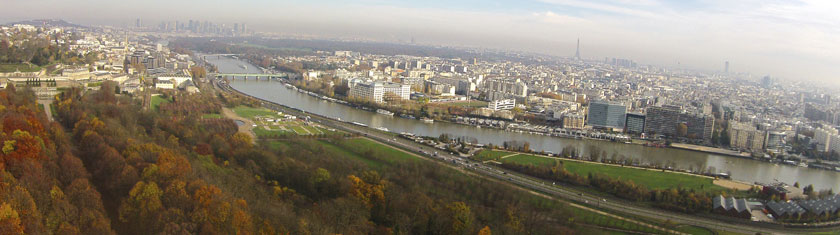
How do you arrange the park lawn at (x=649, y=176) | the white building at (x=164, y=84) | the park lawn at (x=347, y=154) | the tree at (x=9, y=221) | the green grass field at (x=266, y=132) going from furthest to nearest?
the white building at (x=164, y=84) → the green grass field at (x=266, y=132) → the park lawn at (x=347, y=154) → the park lawn at (x=649, y=176) → the tree at (x=9, y=221)

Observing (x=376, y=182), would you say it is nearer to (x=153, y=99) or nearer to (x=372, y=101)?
(x=153, y=99)

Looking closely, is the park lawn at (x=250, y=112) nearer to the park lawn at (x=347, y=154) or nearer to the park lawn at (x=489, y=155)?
the park lawn at (x=347, y=154)

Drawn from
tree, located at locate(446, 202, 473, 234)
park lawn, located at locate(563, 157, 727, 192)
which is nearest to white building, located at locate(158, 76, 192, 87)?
park lawn, located at locate(563, 157, 727, 192)

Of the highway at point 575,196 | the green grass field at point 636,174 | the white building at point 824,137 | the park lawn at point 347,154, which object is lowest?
the highway at point 575,196

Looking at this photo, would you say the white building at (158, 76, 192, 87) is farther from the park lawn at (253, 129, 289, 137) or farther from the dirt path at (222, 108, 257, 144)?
the park lawn at (253, 129, 289, 137)

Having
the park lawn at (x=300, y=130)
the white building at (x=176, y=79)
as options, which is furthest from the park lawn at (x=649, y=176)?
the white building at (x=176, y=79)

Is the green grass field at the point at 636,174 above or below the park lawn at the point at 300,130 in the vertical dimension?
above
